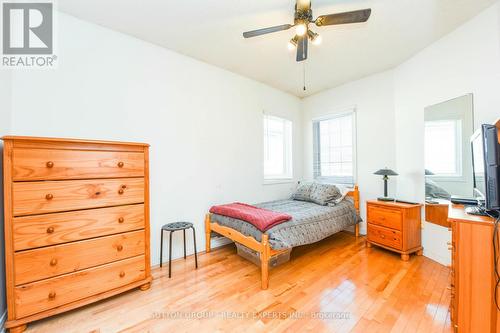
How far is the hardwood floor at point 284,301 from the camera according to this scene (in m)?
1.47

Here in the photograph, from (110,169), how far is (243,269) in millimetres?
1683

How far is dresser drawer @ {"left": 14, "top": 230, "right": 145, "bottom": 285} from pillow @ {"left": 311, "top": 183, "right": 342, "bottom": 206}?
2.42 metres

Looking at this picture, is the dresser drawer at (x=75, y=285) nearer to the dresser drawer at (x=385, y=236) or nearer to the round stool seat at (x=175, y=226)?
the round stool seat at (x=175, y=226)

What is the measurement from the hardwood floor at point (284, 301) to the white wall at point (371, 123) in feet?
3.85

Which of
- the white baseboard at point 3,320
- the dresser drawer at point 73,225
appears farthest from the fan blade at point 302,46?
the white baseboard at point 3,320

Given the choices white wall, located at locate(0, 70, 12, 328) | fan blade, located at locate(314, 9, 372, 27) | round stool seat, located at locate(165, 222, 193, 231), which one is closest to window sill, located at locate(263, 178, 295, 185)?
round stool seat, located at locate(165, 222, 193, 231)

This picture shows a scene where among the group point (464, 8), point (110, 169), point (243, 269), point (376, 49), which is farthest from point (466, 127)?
point (110, 169)

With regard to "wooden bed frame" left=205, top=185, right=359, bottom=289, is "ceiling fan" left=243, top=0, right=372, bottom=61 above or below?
above

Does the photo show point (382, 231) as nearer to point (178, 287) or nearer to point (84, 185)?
point (178, 287)

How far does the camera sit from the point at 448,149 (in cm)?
231

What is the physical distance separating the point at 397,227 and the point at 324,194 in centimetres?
97

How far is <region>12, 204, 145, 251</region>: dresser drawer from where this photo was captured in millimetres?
1385

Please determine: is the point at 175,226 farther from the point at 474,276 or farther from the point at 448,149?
the point at 448,149

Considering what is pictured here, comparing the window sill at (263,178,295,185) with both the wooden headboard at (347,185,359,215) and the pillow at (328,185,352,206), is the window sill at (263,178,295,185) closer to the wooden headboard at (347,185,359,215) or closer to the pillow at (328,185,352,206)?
the pillow at (328,185,352,206)
